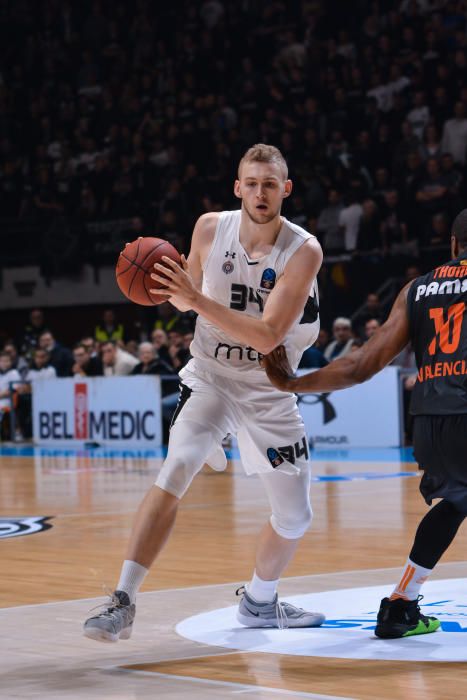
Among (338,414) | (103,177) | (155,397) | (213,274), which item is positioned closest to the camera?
(213,274)

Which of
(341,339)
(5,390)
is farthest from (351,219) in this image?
(5,390)

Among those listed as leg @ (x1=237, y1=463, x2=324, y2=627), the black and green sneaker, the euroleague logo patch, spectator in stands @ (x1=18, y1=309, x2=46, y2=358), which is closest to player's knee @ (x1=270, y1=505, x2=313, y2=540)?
leg @ (x1=237, y1=463, x2=324, y2=627)

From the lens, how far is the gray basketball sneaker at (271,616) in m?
5.46

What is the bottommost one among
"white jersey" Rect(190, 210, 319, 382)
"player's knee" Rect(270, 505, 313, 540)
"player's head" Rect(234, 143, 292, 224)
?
"player's knee" Rect(270, 505, 313, 540)

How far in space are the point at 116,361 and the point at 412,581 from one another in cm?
1379

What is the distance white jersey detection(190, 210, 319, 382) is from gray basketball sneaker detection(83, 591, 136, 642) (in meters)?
1.11

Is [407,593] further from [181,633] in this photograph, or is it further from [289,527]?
[181,633]

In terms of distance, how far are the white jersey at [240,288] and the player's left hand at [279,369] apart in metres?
0.46

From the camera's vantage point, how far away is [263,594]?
18.1ft

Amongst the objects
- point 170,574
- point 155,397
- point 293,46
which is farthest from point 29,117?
point 170,574

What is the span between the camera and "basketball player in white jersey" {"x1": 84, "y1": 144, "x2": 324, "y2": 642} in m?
5.23

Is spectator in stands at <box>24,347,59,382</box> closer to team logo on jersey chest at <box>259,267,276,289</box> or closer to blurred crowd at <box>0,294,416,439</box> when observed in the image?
blurred crowd at <box>0,294,416,439</box>

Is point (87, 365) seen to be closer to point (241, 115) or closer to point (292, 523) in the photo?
point (241, 115)

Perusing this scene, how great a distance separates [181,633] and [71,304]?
62.9 feet
